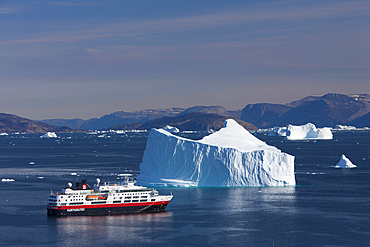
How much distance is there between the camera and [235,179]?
180 ft

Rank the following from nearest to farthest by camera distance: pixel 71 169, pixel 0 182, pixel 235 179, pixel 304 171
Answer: pixel 235 179, pixel 0 182, pixel 304 171, pixel 71 169

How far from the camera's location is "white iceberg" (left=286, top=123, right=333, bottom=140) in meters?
186

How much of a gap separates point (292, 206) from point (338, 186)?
49.1 feet

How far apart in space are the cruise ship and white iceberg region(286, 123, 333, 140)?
148 meters

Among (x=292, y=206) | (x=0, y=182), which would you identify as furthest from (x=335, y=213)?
(x=0, y=182)

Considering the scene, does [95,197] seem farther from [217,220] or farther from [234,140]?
[234,140]

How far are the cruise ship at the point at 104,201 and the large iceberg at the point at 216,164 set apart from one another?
36.3ft

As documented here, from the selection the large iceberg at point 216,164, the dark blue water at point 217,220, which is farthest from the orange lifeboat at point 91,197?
the large iceberg at point 216,164

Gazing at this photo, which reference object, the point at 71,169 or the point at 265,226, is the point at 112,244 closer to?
the point at 265,226

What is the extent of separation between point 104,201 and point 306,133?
509 ft

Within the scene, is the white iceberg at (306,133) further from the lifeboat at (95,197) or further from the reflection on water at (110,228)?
the lifeboat at (95,197)

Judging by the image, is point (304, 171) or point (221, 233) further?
point (304, 171)

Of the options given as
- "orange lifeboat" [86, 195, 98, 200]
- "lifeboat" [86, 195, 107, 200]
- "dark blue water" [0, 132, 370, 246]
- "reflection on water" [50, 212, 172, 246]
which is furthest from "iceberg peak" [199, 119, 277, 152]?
"orange lifeboat" [86, 195, 98, 200]

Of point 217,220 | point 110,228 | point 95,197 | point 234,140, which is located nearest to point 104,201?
point 95,197
